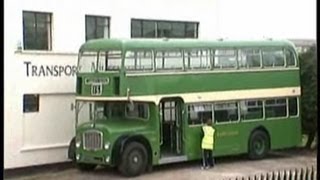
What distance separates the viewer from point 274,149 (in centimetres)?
1570

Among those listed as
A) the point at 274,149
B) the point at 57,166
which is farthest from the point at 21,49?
the point at 274,149

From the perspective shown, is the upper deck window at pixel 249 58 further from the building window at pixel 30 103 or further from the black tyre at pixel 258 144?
the building window at pixel 30 103

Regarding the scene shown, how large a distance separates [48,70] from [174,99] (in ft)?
8.81

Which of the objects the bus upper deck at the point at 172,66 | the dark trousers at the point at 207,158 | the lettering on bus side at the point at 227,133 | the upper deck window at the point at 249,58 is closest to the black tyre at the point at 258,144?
the lettering on bus side at the point at 227,133

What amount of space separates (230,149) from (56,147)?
12.4ft

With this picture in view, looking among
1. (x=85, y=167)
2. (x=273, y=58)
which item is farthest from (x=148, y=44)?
(x=273, y=58)

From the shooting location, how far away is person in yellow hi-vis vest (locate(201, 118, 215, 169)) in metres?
13.8

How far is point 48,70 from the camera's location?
45.5 ft

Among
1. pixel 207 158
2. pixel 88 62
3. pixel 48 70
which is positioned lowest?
pixel 207 158

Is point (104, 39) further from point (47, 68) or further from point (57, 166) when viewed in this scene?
point (57, 166)

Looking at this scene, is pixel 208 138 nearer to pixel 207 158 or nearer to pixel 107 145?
pixel 207 158

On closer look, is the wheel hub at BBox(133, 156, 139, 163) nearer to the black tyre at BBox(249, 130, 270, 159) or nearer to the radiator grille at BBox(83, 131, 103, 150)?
the radiator grille at BBox(83, 131, 103, 150)

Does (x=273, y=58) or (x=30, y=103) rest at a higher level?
(x=273, y=58)

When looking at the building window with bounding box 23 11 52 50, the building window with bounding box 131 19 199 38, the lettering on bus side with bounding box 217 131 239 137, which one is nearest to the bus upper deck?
the building window with bounding box 23 11 52 50
